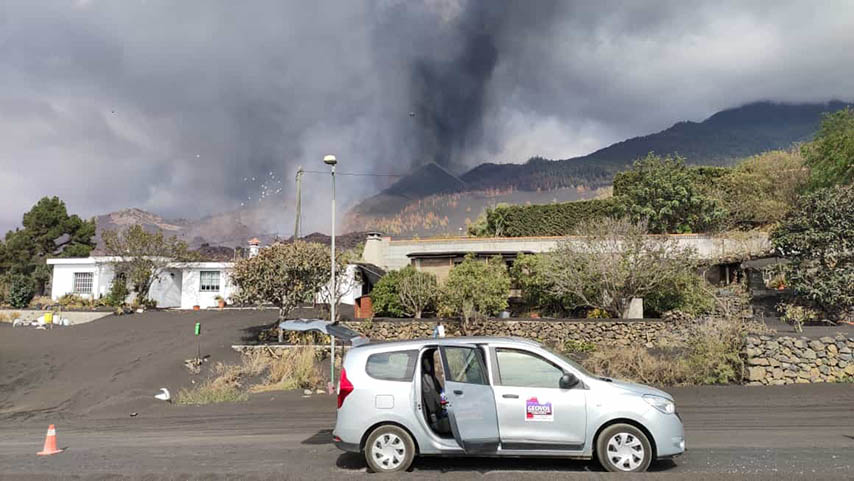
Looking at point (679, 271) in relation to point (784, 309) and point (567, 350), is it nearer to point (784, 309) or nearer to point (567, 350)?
point (784, 309)

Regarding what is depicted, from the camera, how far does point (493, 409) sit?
6949 millimetres

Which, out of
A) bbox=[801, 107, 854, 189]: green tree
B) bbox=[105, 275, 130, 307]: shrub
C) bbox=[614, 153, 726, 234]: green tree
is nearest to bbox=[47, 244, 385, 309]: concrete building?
bbox=[105, 275, 130, 307]: shrub

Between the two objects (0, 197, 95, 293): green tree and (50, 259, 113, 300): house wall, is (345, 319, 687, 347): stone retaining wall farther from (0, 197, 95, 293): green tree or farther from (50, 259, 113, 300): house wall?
(0, 197, 95, 293): green tree

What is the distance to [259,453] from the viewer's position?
346 inches

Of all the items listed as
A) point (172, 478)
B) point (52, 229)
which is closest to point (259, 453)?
point (172, 478)

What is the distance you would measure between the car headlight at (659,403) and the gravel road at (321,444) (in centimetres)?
74

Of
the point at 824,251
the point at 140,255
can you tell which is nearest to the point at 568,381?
the point at 824,251

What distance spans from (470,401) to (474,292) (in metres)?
14.6

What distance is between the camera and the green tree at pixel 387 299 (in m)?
24.2

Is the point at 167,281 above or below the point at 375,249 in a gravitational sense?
below

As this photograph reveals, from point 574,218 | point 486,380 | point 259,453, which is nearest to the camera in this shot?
point 486,380

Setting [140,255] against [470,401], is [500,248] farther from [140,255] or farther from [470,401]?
[470,401]

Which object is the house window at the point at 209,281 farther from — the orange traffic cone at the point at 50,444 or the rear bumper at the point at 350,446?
the rear bumper at the point at 350,446

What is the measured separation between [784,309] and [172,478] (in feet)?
72.8
